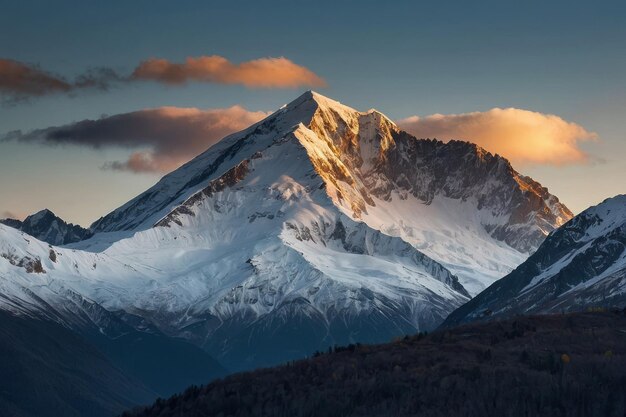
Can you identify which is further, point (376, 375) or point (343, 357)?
point (343, 357)

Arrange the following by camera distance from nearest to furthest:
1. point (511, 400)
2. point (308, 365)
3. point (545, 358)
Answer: point (511, 400)
point (545, 358)
point (308, 365)

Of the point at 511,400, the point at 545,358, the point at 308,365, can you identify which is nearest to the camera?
the point at 511,400

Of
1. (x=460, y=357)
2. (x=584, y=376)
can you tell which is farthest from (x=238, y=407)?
(x=584, y=376)

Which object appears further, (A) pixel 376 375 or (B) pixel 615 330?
(B) pixel 615 330

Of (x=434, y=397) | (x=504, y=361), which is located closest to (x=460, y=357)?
(x=504, y=361)

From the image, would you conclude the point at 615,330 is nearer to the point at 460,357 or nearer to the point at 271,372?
the point at 460,357

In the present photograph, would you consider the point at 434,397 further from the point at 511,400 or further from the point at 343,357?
the point at 343,357
